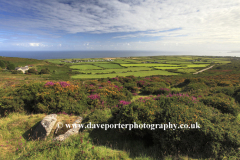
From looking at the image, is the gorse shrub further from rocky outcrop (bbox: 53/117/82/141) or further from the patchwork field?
the patchwork field

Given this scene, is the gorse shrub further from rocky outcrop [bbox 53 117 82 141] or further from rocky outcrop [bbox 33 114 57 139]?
rocky outcrop [bbox 33 114 57 139]

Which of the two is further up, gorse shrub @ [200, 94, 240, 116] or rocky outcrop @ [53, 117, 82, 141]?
gorse shrub @ [200, 94, 240, 116]

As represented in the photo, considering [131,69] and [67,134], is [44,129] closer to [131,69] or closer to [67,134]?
[67,134]

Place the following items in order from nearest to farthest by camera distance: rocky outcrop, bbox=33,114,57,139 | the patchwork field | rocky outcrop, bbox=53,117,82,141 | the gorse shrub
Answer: rocky outcrop, bbox=53,117,82,141
rocky outcrop, bbox=33,114,57,139
the gorse shrub
the patchwork field

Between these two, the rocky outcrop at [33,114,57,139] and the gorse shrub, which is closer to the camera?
→ the rocky outcrop at [33,114,57,139]

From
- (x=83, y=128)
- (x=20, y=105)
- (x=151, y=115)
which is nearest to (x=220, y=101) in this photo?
(x=151, y=115)

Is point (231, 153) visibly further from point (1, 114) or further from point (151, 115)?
point (1, 114)

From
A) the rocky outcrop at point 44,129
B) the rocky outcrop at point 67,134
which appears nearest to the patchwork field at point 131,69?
the rocky outcrop at point 44,129

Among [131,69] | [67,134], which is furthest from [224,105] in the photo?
[131,69]

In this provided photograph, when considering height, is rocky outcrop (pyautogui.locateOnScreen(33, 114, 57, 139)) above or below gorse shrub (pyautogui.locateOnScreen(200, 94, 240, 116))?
below

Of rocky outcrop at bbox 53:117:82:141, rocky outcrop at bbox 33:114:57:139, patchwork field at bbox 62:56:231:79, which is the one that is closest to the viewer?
rocky outcrop at bbox 53:117:82:141

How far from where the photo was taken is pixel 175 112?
562 cm

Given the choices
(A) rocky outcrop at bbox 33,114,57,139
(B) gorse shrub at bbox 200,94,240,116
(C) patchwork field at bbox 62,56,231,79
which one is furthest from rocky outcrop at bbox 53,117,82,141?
(C) patchwork field at bbox 62,56,231,79

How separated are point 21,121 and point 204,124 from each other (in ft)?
34.4
